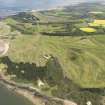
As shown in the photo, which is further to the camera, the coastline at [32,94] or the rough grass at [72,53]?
the rough grass at [72,53]

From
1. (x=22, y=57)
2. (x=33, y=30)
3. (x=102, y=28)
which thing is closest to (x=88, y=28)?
(x=102, y=28)

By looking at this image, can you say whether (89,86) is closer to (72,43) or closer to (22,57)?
(22,57)

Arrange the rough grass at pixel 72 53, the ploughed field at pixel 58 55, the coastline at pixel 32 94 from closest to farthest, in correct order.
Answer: the coastline at pixel 32 94
the ploughed field at pixel 58 55
the rough grass at pixel 72 53

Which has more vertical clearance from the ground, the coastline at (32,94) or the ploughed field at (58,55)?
the ploughed field at (58,55)

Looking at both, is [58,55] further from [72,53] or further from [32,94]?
[32,94]

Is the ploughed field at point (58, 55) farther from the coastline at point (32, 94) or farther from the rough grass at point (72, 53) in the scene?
the coastline at point (32, 94)

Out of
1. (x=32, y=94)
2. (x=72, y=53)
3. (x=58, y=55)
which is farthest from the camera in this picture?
(x=72, y=53)

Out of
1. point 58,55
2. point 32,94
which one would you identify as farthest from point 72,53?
point 32,94

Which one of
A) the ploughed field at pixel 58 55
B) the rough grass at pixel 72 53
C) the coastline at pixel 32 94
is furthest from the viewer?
the rough grass at pixel 72 53

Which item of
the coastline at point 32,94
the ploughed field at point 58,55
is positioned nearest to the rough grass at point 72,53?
the ploughed field at point 58,55
